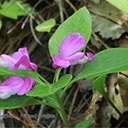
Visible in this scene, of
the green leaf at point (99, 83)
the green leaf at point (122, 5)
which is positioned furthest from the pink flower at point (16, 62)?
the green leaf at point (122, 5)

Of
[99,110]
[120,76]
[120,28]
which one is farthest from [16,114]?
[120,28]

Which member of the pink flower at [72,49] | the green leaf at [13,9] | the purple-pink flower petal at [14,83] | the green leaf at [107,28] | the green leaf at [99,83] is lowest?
the green leaf at [107,28]

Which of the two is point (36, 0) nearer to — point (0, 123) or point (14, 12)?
point (14, 12)

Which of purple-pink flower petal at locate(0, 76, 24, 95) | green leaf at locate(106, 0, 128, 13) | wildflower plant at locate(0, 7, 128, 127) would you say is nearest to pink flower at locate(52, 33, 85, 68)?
wildflower plant at locate(0, 7, 128, 127)

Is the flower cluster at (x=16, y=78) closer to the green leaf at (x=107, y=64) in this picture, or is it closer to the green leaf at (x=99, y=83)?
the green leaf at (x=107, y=64)

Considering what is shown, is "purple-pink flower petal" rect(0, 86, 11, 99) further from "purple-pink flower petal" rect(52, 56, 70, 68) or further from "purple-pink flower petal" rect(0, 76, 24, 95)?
"purple-pink flower petal" rect(52, 56, 70, 68)
